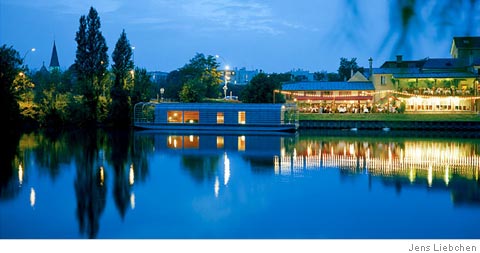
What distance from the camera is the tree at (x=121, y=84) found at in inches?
1492

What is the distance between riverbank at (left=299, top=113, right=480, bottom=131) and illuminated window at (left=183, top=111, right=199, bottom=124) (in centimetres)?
771

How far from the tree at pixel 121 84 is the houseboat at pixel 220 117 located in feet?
7.09

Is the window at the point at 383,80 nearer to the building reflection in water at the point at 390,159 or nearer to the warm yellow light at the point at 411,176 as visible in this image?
the building reflection in water at the point at 390,159

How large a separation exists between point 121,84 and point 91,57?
2857 mm

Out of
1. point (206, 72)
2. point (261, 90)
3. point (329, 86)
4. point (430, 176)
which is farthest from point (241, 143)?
point (206, 72)

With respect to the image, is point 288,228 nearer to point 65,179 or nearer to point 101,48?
point 65,179

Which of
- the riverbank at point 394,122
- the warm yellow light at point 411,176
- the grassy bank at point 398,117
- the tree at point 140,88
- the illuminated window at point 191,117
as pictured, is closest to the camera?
the warm yellow light at point 411,176

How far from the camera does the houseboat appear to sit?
34.7 m

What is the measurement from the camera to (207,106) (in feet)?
116

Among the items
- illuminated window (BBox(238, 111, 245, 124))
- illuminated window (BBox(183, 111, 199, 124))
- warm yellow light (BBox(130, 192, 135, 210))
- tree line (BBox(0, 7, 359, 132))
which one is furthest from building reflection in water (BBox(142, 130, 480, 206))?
tree line (BBox(0, 7, 359, 132))

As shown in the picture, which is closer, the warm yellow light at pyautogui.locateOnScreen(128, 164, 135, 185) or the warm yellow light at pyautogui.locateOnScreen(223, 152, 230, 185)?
the warm yellow light at pyautogui.locateOnScreen(128, 164, 135, 185)

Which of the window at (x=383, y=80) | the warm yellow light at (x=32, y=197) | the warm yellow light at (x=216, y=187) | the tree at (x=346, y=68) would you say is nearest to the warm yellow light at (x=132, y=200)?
the warm yellow light at (x=216, y=187)

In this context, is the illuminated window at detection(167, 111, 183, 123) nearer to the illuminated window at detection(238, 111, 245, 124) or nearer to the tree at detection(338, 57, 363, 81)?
the illuminated window at detection(238, 111, 245, 124)

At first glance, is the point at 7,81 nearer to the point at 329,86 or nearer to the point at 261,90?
the point at 261,90
